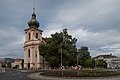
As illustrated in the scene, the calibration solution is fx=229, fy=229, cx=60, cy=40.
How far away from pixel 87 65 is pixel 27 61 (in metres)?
25.5

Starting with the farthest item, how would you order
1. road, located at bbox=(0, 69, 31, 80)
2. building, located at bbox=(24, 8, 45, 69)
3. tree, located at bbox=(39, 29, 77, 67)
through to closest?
building, located at bbox=(24, 8, 45, 69)
tree, located at bbox=(39, 29, 77, 67)
road, located at bbox=(0, 69, 31, 80)

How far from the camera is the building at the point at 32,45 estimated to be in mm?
94812

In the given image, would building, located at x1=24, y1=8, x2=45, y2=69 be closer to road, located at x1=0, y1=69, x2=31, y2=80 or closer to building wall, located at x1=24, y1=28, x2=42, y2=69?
building wall, located at x1=24, y1=28, x2=42, y2=69

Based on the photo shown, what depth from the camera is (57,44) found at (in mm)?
73375

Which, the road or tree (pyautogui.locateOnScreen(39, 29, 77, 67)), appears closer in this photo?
the road

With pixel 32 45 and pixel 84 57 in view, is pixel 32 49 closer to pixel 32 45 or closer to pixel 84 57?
pixel 32 45

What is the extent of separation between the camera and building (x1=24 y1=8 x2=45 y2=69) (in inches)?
3733

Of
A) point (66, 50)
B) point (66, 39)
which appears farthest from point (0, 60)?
point (66, 39)

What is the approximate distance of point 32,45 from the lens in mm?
96500

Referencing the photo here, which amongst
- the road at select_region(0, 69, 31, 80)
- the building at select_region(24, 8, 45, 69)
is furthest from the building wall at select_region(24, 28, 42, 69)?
the road at select_region(0, 69, 31, 80)

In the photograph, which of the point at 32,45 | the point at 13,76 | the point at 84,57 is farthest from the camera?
the point at 84,57

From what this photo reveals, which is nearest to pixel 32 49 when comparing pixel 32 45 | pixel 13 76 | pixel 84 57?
pixel 32 45

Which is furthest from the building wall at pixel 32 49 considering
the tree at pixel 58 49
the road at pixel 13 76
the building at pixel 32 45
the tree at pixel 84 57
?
the road at pixel 13 76

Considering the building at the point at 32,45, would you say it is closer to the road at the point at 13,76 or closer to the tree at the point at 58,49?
the tree at the point at 58,49
